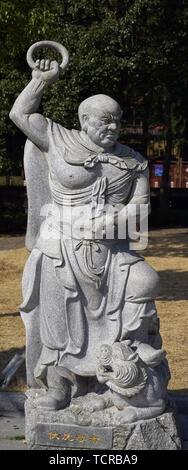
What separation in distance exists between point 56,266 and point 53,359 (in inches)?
27.0

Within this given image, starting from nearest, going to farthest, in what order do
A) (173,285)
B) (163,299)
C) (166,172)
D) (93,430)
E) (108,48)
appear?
1. (93,430)
2. (163,299)
3. (173,285)
4. (108,48)
5. (166,172)

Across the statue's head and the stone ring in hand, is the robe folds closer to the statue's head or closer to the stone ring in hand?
the statue's head

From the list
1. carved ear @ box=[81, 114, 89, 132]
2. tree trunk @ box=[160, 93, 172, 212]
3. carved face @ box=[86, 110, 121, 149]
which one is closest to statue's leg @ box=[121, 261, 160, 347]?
carved face @ box=[86, 110, 121, 149]

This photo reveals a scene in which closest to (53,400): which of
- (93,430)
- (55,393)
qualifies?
(55,393)

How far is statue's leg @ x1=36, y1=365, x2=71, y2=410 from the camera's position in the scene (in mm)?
5285

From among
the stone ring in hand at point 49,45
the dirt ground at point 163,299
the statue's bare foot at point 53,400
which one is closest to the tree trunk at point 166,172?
the dirt ground at point 163,299

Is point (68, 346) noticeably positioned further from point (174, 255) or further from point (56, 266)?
point (174, 255)

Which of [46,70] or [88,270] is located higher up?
[46,70]

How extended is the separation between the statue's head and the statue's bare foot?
177 centimetres

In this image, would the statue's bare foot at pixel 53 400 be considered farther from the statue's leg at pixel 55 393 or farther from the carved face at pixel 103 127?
the carved face at pixel 103 127

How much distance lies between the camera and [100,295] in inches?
208

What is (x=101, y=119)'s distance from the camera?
205 inches

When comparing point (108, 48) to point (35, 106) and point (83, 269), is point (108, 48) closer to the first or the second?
point (35, 106)

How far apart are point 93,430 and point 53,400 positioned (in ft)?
1.18
